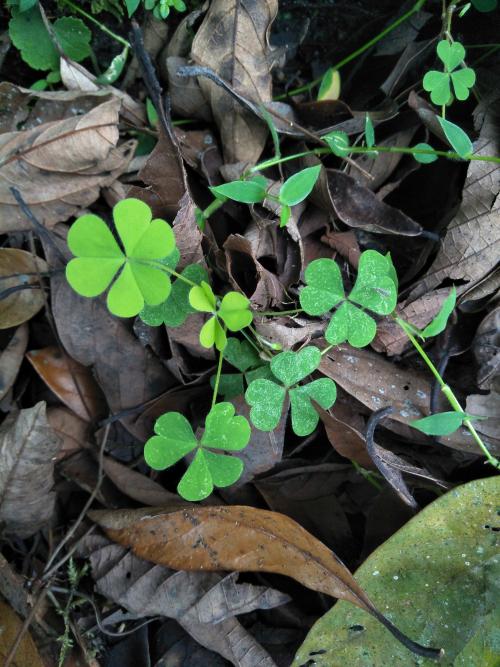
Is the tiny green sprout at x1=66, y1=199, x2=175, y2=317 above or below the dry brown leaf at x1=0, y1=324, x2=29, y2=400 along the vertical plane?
above

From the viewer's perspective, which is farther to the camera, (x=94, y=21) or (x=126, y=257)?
(x=94, y=21)

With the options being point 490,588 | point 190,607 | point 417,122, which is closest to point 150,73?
point 417,122

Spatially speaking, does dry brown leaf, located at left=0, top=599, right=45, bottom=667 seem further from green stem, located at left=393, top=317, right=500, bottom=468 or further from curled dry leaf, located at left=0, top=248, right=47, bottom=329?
green stem, located at left=393, top=317, right=500, bottom=468

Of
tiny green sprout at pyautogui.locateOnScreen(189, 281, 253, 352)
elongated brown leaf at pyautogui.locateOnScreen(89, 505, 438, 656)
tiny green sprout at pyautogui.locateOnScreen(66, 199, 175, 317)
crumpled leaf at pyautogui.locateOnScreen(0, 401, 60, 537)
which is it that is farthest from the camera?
crumpled leaf at pyautogui.locateOnScreen(0, 401, 60, 537)

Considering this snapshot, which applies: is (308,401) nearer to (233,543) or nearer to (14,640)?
(233,543)

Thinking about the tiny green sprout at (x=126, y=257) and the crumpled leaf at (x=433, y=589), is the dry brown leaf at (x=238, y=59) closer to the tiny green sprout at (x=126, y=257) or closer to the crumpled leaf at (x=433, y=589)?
the tiny green sprout at (x=126, y=257)

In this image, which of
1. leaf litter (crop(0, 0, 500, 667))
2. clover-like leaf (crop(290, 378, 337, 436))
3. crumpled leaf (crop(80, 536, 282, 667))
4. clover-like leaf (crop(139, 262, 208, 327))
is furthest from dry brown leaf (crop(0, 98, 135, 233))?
crumpled leaf (crop(80, 536, 282, 667))

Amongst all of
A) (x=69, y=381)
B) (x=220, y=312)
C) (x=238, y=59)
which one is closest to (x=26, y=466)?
(x=69, y=381)
